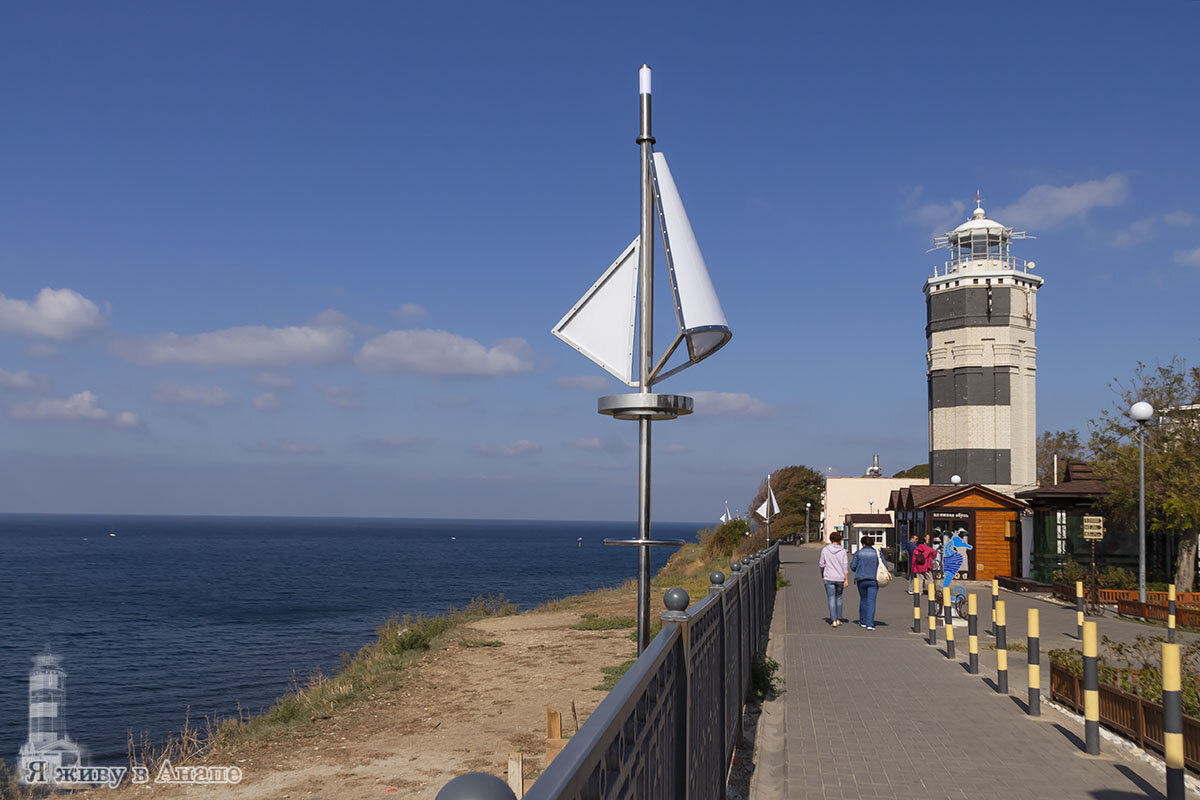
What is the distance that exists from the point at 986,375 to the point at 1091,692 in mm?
38353

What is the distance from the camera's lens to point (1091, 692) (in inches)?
285

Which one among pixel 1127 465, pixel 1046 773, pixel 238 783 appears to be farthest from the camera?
pixel 1127 465

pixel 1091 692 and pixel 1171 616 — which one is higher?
pixel 1091 692

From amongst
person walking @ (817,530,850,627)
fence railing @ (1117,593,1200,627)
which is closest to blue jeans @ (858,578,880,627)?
person walking @ (817,530,850,627)

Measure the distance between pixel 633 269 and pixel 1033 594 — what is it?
24.6 meters

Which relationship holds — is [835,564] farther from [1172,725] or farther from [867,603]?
[1172,725]

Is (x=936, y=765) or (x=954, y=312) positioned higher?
(x=954, y=312)

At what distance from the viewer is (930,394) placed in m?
45.0

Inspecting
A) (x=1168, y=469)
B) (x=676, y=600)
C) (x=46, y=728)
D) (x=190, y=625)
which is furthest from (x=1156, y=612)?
(x=190, y=625)

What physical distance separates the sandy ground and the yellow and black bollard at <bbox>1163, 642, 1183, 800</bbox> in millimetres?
5567

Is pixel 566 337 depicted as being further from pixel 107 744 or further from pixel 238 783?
pixel 107 744

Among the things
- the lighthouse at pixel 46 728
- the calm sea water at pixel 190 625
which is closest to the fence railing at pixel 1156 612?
the calm sea water at pixel 190 625

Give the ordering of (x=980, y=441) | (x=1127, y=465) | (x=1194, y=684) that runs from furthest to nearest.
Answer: (x=980, y=441) → (x=1127, y=465) → (x=1194, y=684)

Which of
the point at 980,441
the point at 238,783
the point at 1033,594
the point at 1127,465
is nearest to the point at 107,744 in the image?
the point at 238,783
